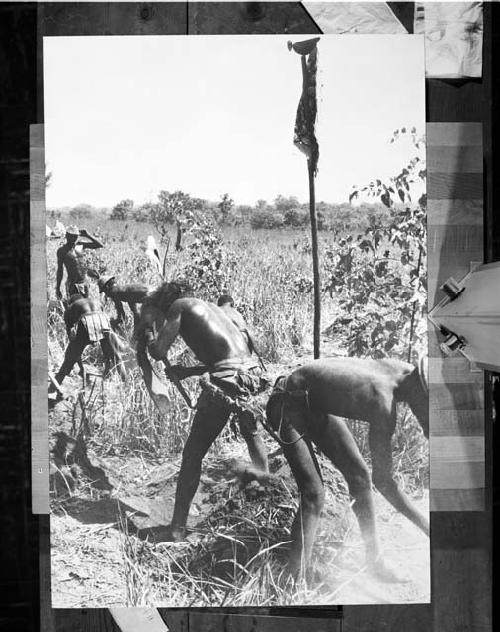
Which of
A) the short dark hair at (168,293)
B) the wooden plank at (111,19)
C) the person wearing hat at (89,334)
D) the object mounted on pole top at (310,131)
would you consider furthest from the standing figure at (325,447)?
the wooden plank at (111,19)

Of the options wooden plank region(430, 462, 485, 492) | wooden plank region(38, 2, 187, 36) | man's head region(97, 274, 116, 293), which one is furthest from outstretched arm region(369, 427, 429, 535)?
wooden plank region(38, 2, 187, 36)

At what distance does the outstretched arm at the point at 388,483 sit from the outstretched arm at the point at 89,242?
1069 mm

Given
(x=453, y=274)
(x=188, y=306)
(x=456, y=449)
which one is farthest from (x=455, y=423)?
(x=188, y=306)

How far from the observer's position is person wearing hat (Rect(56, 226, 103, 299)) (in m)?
1.72

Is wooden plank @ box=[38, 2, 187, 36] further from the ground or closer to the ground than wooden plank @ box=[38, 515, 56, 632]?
further from the ground

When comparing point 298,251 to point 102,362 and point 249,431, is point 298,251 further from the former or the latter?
point 102,362

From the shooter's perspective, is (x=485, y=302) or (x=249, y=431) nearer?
(x=485, y=302)

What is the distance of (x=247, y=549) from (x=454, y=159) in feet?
4.62

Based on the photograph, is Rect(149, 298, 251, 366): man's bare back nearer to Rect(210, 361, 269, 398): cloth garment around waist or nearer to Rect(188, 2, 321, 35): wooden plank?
Rect(210, 361, 269, 398): cloth garment around waist

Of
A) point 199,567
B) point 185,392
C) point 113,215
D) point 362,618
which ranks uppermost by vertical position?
point 113,215

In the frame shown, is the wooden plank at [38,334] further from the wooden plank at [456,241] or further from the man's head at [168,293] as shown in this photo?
the wooden plank at [456,241]

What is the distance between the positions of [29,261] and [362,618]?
1580 mm

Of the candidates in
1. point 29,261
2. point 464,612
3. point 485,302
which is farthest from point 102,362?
point 464,612

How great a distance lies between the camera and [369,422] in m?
1.73
